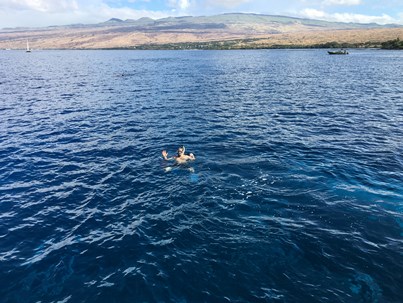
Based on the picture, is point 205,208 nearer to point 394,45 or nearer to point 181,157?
point 181,157

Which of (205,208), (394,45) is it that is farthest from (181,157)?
(394,45)

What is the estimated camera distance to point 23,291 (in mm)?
15688

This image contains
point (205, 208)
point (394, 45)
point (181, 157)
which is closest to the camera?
point (205, 208)

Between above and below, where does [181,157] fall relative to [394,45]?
below

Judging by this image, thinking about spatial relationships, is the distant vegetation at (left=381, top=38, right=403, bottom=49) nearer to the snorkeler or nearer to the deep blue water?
the deep blue water

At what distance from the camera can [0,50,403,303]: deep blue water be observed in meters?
16.0

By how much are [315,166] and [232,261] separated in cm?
1581

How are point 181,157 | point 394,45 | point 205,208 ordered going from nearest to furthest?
1. point 205,208
2. point 181,157
3. point 394,45

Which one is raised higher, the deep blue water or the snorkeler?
the snorkeler

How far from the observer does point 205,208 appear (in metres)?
22.9

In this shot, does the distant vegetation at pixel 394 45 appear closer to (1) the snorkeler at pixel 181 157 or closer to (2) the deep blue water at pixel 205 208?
(2) the deep blue water at pixel 205 208

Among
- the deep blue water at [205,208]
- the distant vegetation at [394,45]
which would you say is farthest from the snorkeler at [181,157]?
the distant vegetation at [394,45]

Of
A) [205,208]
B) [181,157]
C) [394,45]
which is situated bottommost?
[205,208]

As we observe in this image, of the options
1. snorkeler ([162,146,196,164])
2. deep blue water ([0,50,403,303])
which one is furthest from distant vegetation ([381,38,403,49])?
snorkeler ([162,146,196,164])
